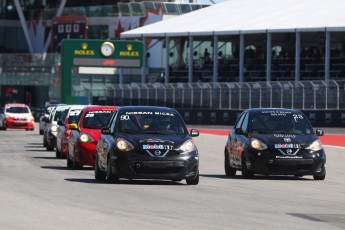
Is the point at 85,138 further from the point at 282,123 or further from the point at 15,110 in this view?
the point at 15,110

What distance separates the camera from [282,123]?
A: 83.4 feet

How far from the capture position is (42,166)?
28031mm

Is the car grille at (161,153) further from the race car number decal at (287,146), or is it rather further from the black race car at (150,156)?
the race car number decal at (287,146)

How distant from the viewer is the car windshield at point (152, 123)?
878 inches

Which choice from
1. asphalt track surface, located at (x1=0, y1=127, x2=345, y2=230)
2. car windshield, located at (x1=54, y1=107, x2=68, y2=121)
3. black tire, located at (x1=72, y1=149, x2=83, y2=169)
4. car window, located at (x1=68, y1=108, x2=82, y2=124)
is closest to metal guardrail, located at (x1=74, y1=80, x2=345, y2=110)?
car windshield, located at (x1=54, y1=107, x2=68, y2=121)

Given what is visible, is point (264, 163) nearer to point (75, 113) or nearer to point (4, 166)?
point (4, 166)

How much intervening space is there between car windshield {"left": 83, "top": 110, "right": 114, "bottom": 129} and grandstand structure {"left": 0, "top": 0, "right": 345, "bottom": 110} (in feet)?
112

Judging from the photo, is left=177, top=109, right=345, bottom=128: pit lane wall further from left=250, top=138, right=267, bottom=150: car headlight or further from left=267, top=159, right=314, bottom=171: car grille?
left=267, top=159, right=314, bottom=171: car grille

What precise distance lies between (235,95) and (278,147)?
1686 inches

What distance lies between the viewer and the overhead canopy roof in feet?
234

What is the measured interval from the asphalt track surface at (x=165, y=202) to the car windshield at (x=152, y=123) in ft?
3.07

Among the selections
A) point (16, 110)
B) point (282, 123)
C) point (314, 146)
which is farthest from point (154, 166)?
point (16, 110)

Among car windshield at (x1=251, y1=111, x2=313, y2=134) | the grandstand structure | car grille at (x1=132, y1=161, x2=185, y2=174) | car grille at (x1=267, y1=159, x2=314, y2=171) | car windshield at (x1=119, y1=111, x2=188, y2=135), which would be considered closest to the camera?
car grille at (x1=132, y1=161, x2=185, y2=174)

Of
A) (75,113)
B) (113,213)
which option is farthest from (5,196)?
(75,113)
